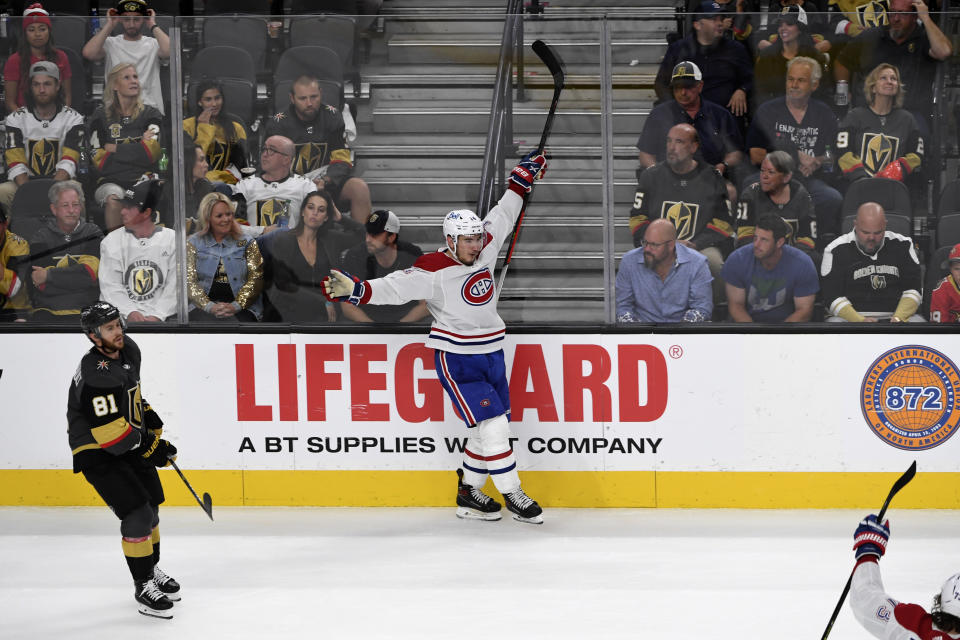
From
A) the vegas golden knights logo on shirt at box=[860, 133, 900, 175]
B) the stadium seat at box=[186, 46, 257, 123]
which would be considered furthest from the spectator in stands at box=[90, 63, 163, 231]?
the vegas golden knights logo on shirt at box=[860, 133, 900, 175]

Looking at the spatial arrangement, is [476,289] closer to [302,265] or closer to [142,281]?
[302,265]

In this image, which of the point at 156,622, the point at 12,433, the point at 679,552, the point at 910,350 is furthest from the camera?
the point at 12,433

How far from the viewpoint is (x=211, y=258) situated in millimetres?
5988

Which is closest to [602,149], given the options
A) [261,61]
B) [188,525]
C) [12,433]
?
[261,61]

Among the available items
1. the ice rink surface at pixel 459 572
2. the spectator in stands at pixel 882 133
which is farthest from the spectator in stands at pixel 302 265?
the spectator in stands at pixel 882 133

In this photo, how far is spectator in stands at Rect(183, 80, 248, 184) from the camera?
5879mm

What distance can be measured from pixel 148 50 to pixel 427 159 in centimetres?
150

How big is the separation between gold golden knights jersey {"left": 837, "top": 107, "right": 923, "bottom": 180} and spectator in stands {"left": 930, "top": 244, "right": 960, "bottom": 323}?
1.73 ft

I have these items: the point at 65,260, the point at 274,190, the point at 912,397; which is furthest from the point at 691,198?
the point at 65,260

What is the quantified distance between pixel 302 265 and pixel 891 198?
2895 mm

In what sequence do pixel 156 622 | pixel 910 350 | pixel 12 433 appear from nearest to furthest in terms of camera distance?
pixel 156 622
pixel 910 350
pixel 12 433

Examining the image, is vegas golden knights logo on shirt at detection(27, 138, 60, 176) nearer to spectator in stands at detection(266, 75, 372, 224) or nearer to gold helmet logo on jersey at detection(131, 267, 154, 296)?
gold helmet logo on jersey at detection(131, 267, 154, 296)

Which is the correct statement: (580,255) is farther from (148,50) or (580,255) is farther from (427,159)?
(148,50)

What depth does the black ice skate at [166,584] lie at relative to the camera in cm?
473
